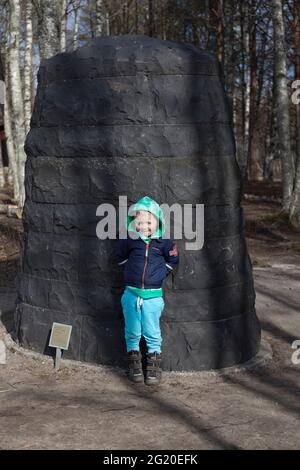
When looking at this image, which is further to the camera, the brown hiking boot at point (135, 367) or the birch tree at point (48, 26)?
the birch tree at point (48, 26)

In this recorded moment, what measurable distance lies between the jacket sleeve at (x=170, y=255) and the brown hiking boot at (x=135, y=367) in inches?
26.5

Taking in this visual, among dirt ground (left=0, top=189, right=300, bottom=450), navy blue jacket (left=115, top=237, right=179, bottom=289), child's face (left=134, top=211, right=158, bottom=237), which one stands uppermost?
child's face (left=134, top=211, right=158, bottom=237)

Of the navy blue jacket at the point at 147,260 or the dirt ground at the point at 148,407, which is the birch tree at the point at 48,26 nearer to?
the dirt ground at the point at 148,407

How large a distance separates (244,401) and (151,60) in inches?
101

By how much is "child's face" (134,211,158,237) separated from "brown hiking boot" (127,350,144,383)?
884 mm

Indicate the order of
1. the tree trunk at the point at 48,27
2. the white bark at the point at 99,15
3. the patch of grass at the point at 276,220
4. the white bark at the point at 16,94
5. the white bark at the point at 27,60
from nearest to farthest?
the tree trunk at the point at 48,27
the patch of grass at the point at 276,220
the white bark at the point at 16,94
the white bark at the point at 27,60
the white bark at the point at 99,15

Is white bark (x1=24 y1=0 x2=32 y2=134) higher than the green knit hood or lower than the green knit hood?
higher

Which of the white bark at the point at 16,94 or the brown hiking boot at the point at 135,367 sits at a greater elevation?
the white bark at the point at 16,94

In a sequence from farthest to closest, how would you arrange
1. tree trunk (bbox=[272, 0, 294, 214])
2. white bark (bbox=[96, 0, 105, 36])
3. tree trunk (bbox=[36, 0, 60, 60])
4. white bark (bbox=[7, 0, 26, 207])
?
white bark (bbox=[96, 0, 105, 36]) → white bark (bbox=[7, 0, 26, 207]) → tree trunk (bbox=[272, 0, 294, 214]) → tree trunk (bbox=[36, 0, 60, 60])

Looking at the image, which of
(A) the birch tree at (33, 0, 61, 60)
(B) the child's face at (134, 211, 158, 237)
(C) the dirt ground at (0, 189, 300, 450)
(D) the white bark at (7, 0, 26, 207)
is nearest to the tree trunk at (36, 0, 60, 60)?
(A) the birch tree at (33, 0, 61, 60)

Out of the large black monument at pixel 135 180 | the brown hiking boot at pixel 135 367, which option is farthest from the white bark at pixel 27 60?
the brown hiking boot at pixel 135 367

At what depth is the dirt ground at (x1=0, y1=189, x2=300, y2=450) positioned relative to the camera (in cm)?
379

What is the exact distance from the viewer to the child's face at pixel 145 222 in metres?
4.77

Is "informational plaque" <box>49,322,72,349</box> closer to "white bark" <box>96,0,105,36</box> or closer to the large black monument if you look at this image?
the large black monument
